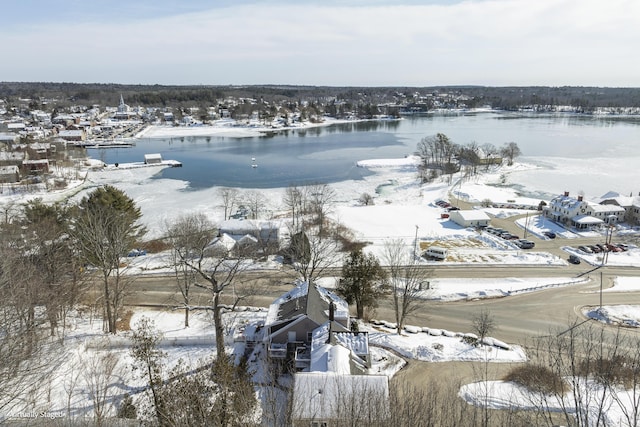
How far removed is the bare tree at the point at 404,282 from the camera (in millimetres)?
14758

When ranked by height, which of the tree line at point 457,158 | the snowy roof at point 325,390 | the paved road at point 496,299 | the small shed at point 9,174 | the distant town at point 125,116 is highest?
the distant town at point 125,116

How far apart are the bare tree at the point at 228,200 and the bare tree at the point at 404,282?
11.2 m

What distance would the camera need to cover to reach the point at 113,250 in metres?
14.2

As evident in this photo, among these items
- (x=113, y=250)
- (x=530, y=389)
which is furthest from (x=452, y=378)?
(x=113, y=250)

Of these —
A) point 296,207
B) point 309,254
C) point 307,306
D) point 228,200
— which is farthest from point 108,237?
point 228,200

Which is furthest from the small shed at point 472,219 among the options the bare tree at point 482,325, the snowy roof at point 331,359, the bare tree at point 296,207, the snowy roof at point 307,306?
the snowy roof at point 331,359

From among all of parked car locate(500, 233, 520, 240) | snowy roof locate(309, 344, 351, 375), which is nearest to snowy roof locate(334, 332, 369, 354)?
→ snowy roof locate(309, 344, 351, 375)

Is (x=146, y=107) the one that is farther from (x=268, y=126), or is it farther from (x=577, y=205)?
(x=577, y=205)

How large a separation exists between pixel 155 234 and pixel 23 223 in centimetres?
788

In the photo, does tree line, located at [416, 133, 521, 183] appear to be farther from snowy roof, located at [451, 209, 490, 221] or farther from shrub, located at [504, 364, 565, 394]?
shrub, located at [504, 364, 565, 394]

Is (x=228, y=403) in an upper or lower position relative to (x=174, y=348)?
upper

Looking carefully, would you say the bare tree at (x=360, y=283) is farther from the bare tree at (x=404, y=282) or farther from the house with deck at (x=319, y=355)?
the house with deck at (x=319, y=355)

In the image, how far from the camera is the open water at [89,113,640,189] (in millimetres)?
42812

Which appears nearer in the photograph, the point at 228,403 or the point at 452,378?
the point at 228,403
